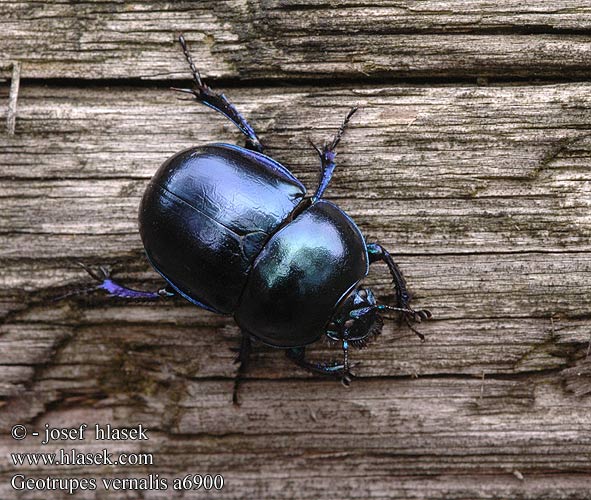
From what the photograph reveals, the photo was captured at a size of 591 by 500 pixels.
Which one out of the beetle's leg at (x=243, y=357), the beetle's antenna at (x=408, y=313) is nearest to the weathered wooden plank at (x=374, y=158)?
the beetle's antenna at (x=408, y=313)

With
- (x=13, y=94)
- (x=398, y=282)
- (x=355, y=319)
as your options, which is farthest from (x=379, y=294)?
(x=13, y=94)

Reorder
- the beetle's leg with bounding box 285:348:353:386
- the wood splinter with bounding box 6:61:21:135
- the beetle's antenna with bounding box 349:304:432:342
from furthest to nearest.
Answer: the wood splinter with bounding box 6:61:21:135
the beetle's leg with bounding box 285:348:353:386
the beetle's antenna with bounding box 349:304:432:342

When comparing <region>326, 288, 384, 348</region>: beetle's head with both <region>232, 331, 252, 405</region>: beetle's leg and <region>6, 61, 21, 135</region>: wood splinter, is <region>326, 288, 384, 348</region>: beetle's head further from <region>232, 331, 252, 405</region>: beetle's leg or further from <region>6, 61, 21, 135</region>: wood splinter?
<region>6, 61, 21, 135</region>: wood splinter

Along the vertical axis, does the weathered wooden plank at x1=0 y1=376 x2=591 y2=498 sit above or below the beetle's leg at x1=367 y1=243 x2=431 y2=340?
below

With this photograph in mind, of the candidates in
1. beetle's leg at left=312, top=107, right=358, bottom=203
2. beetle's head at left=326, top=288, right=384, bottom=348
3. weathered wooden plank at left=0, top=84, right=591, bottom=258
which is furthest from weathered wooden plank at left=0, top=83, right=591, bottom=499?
beetle's head at left=326, top=288, right=384, bottom=348

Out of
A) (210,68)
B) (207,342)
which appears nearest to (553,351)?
(207,342)

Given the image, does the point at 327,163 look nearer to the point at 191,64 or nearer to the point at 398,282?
the point at 398,282

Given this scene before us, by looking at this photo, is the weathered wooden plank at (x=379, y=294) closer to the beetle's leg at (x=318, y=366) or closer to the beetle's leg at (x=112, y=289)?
the beetle's leg at (x=112, y=289)
